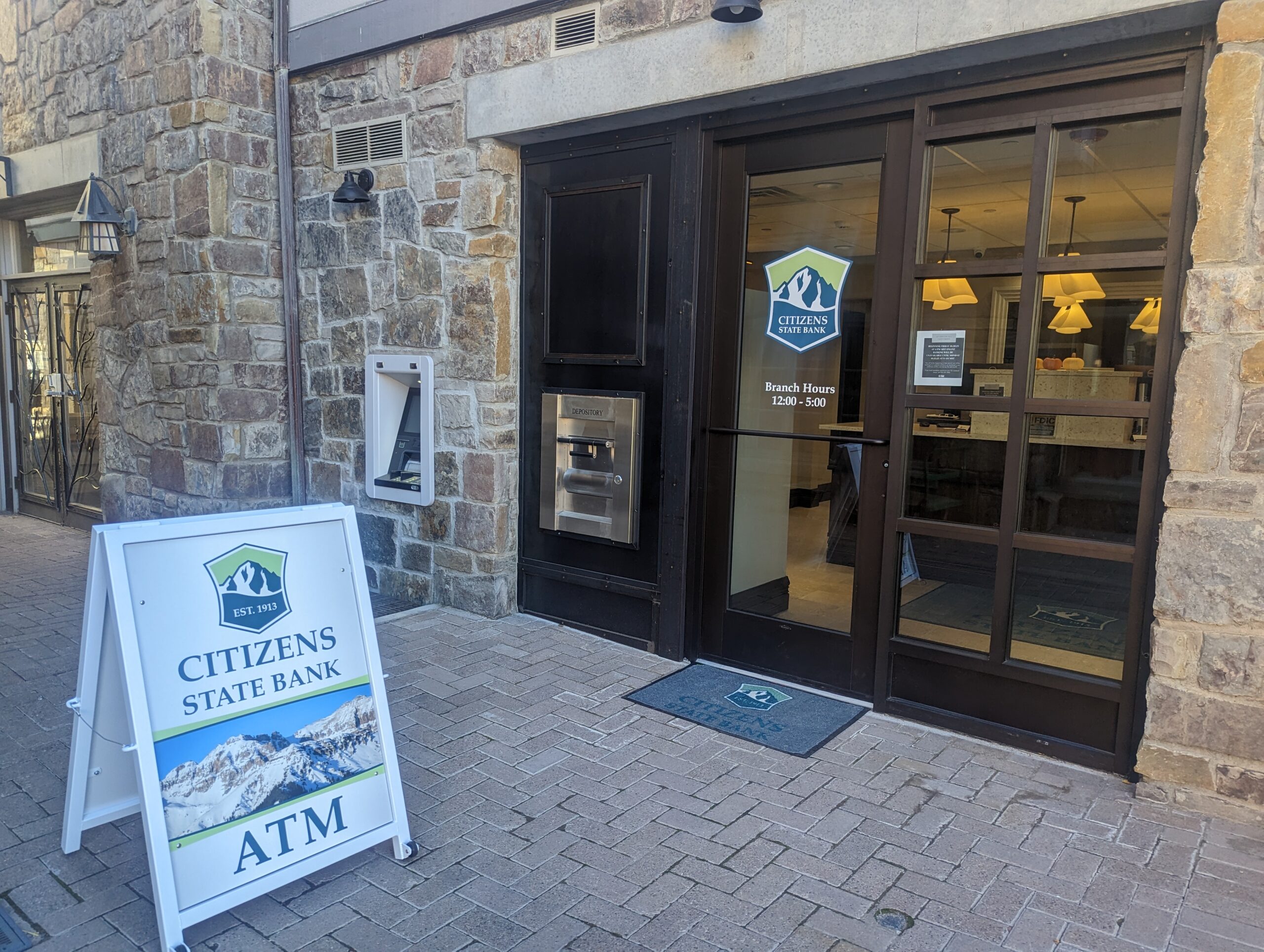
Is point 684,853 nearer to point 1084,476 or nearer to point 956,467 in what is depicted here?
point 956,467

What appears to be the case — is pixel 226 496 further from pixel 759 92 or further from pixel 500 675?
pixel 759 92

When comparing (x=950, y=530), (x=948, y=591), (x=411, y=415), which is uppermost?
(x=411, y=415)

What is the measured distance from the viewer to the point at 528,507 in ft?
17.4

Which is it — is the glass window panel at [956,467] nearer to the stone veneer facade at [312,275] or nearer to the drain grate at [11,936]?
the stone veneer facade at [312,275]

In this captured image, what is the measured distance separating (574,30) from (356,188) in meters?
1.78

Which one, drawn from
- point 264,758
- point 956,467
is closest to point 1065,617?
point 956,467

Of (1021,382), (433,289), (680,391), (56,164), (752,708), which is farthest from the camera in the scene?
(56,164)

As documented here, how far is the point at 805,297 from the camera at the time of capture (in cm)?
420

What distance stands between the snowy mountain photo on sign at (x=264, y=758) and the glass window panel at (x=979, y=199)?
304 centimetres

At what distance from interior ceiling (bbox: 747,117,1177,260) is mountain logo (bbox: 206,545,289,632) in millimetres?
2810

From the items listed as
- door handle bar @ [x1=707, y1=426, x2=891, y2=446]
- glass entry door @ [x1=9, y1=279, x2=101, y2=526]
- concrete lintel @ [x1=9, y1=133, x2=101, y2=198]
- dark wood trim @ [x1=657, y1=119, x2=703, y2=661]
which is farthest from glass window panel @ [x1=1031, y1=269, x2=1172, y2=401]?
glass entry door @ [x1=9, y1=279, x2=101, y2=526]

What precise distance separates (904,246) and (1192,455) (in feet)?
4.81

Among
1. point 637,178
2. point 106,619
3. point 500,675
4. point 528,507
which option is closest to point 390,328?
point 528,507

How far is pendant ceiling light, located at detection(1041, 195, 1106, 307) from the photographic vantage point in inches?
133
